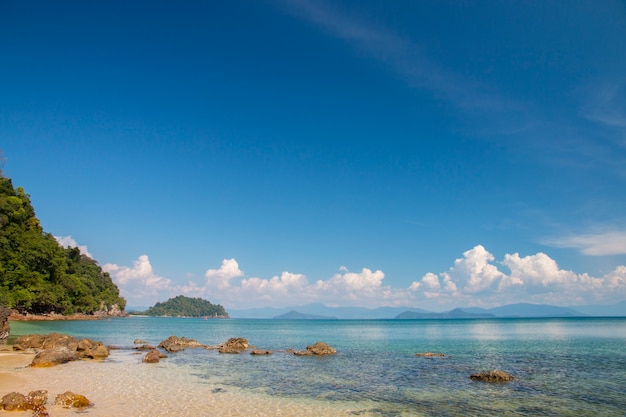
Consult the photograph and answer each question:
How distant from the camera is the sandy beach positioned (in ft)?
57.6

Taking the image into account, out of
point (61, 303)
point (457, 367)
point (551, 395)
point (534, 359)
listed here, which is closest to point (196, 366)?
point (457, 367)

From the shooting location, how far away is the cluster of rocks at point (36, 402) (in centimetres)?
1636

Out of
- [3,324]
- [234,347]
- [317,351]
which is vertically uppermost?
[3,324]

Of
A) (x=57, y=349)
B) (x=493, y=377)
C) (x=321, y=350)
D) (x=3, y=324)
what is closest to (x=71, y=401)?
(x=57, y=349)

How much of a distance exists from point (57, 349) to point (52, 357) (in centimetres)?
193

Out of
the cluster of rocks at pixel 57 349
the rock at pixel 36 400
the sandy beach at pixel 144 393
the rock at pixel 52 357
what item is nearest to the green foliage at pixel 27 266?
the cluster of rocks at pixel 57 349

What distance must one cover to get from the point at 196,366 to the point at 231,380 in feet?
27.0

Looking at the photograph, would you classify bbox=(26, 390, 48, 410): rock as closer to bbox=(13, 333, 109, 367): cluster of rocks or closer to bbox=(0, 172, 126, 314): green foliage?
bbox=(13, 333, 109, 367): cluster of rocks

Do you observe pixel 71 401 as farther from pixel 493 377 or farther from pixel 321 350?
pixel 321 350

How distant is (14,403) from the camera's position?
54.1ft

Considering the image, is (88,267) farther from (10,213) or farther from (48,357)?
(48,357)

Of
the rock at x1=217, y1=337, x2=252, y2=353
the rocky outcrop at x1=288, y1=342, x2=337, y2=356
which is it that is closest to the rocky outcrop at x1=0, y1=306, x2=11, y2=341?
the rock at x1=217, y1=337, x2=252, y2=353

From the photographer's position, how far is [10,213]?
3649 inches

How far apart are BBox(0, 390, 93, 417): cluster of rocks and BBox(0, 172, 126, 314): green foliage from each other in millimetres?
75318
